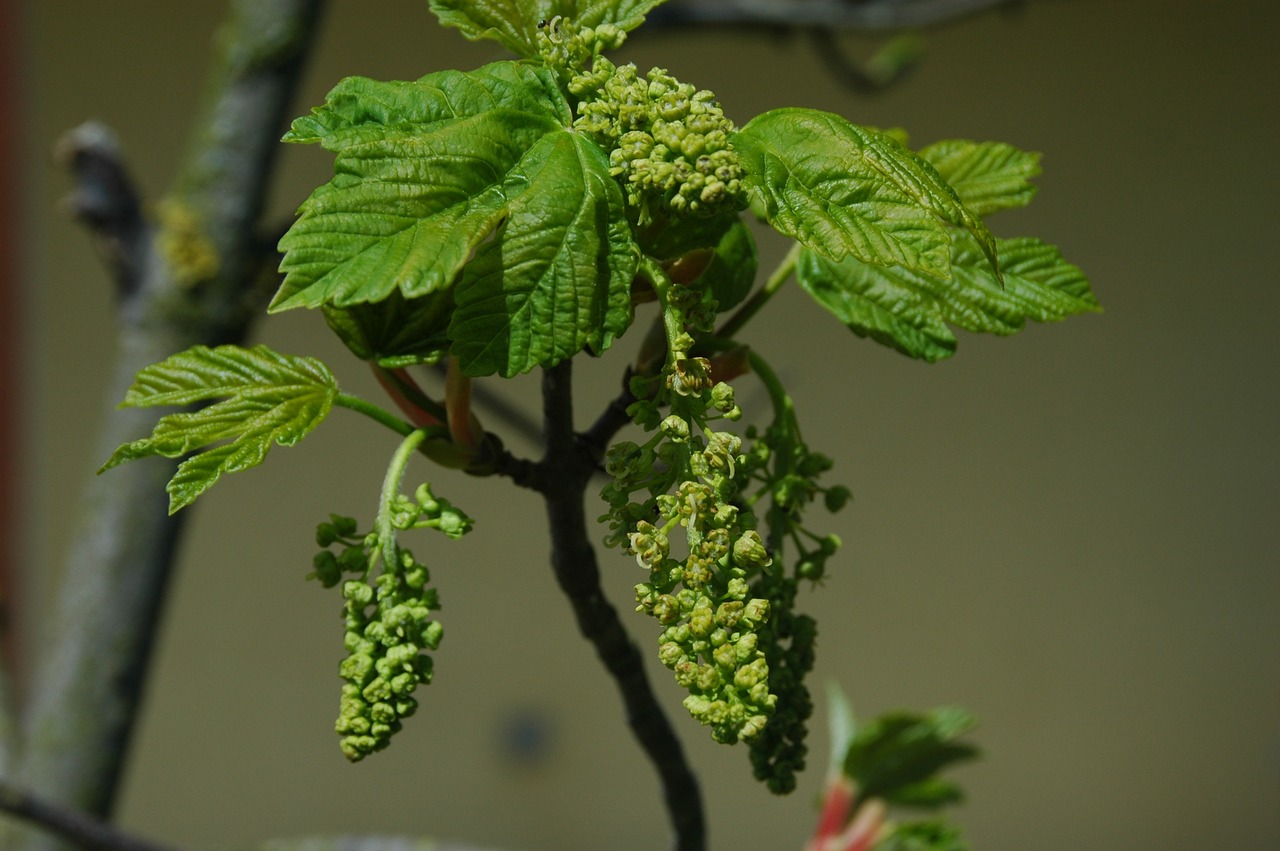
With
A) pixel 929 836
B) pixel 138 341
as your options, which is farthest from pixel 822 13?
pixel 929 836

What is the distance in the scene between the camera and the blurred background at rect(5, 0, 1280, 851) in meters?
2.93

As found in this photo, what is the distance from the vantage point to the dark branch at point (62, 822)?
0.92 m

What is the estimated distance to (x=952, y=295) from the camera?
26.8 inches

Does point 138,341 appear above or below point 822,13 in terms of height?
below

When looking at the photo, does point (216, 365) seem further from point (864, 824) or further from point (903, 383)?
point (903, 383)

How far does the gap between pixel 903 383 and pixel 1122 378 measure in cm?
53

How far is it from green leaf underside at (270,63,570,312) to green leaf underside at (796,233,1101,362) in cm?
22

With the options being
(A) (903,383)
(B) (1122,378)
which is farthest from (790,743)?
(B) (1122,378)

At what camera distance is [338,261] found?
0.49 metres

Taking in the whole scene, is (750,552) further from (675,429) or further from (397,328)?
(397,328)

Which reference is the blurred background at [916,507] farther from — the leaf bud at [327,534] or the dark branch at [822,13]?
the leaf bud at [327,534]

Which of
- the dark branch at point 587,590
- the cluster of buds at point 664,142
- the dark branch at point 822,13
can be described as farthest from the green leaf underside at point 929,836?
the dark branch at point 822,13

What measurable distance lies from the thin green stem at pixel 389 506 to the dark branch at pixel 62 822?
1.74 ft

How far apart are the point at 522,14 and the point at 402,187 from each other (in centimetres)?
15
